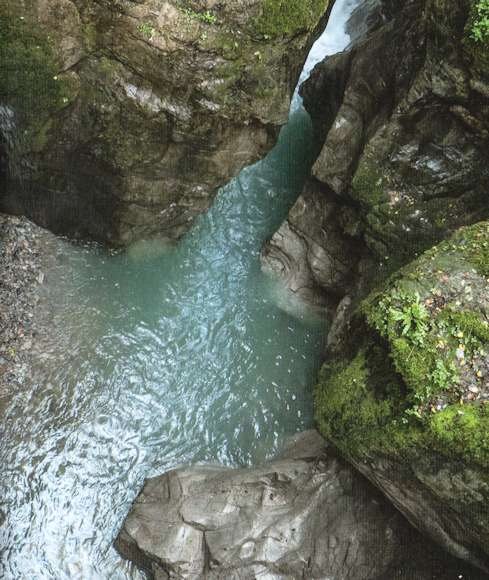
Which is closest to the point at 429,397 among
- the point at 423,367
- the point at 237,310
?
the point at 423,367

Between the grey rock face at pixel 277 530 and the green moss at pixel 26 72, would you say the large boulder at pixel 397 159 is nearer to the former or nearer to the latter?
the grey rock face at pixel 277 530

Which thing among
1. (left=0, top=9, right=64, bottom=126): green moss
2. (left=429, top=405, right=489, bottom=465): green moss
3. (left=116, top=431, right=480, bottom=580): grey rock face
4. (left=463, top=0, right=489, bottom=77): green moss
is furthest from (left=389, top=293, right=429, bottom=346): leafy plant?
(left=0, top=9, right=64, bottom=126): green moss

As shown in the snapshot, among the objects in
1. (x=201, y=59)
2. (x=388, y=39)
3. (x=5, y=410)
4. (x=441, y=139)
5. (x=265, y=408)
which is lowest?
(x=5, y=410)

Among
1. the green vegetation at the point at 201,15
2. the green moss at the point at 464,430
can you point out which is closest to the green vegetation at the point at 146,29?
the green vegetation at the point at 201,15

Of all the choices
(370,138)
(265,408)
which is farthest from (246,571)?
(370,138)

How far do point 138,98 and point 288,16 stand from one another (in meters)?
2.05

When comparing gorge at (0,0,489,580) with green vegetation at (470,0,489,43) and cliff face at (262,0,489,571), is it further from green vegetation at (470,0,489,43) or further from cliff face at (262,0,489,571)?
green vegetation at (470,0,489,43)

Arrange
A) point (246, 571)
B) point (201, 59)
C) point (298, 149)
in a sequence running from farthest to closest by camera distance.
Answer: point (298, 149)
point (201, 59)
point (246, 571)

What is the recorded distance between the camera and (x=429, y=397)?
516 centimetres

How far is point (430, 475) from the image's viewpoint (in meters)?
5.14

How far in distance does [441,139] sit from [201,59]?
3163mm

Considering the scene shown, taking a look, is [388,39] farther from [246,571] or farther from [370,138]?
[246,571]

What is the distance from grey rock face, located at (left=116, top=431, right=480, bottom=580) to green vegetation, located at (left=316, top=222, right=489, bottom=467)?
0.93 metres

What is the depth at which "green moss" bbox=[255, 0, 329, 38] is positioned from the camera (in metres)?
6.75
